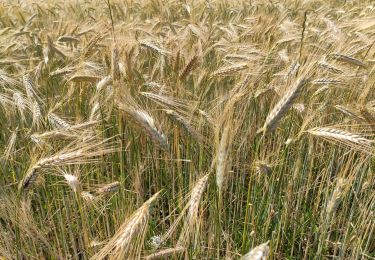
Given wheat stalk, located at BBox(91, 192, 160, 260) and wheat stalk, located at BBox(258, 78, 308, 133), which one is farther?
wheat stalk, located at BBox(258, 78, 308, 133)

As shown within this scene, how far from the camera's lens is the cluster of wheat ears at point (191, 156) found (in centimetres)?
131

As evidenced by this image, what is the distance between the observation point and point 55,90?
8.92 ft

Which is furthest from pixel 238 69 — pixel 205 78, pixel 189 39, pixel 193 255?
pixel 189 39

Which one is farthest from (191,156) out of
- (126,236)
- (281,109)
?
(126,236)

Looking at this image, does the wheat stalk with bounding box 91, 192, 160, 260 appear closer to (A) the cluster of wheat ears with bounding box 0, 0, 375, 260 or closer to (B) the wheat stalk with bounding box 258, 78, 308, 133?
(A) the cluster of wheat ears with bounding box 0, 0, 375, 260

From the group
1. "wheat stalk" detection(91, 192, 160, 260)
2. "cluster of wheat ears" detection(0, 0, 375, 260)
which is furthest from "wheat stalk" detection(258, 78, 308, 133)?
"wheat stalk" detection(91, 192, 160, 260)

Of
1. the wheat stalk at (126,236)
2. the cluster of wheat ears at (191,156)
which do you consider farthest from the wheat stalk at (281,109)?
the wheat stalk at (126,236)

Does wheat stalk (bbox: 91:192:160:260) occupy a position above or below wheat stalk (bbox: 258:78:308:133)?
below

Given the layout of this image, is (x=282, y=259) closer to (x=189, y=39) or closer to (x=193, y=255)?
(x=193, y=255)

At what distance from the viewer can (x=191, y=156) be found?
1.78 m

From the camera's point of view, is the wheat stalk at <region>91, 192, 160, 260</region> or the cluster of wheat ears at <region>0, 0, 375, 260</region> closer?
the wheat stalk at <region>91, 192, 160, 260</region>

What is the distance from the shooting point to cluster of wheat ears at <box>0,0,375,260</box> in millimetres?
1314

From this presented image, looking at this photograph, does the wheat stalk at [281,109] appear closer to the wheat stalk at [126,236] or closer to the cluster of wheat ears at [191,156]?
the cluster of wheat ears at [191,156]

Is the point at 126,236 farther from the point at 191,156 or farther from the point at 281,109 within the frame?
the point at 191,156
